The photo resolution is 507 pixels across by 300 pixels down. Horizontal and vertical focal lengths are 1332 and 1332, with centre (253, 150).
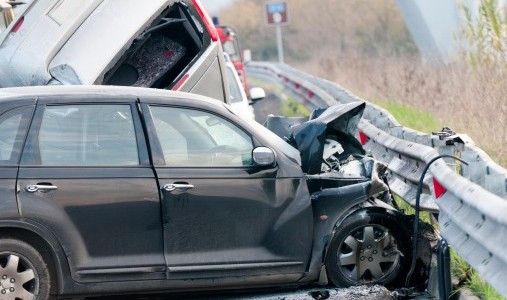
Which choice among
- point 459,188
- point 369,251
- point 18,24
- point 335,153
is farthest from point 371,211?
point 18,24

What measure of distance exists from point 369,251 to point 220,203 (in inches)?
45.1

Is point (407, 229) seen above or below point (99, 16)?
below

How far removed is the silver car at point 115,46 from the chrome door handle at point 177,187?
4.23 metres

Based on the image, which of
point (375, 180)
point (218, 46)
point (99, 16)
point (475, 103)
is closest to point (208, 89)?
point (218, 46)

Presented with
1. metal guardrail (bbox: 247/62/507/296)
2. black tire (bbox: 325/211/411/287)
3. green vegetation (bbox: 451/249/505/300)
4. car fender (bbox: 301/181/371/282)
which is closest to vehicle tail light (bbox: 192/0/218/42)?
metal guardrail (bbox: 247/62/507/296)

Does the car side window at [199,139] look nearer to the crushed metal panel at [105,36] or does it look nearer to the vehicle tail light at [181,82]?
the crushed metal panel at [105,36]

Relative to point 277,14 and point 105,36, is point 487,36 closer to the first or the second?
point 105,36

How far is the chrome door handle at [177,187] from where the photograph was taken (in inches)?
330

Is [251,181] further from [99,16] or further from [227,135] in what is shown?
[99,16]

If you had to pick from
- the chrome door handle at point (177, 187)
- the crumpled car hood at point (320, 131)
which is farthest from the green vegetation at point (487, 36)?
the chrome door handle at point (177, 187)

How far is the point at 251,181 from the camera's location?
8.66 metres

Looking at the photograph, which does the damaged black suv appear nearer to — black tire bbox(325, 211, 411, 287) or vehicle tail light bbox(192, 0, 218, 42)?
black tire bbox(325, 211, 411, 287)

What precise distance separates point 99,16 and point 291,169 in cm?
464

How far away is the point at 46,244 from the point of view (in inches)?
320
